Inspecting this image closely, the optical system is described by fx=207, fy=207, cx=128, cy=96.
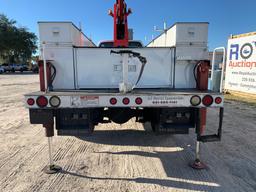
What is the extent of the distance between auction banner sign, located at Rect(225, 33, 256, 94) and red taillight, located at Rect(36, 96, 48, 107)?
10043mm

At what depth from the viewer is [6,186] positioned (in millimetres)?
2881

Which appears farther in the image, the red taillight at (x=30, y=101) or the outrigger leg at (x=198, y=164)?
the outrigger leg at (x=198, y=164)

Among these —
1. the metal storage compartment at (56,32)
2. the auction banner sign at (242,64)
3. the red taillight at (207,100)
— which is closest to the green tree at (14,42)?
the auction banner sign at (242,64)

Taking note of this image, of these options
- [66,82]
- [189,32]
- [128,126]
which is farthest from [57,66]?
[128,126]

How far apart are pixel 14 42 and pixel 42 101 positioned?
4639 cm

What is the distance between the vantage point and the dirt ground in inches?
114

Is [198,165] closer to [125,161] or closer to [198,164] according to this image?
[198,164]

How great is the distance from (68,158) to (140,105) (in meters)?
1.77

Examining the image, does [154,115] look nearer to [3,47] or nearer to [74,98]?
[74,98]

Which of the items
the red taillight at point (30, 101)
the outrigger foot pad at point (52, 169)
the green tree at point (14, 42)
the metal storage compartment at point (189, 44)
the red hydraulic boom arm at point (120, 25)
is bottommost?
the outrigger foot pad at point (52, 169)

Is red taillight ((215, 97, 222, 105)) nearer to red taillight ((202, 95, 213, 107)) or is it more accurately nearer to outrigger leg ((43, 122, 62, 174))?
red taillight ((202, 95, 213, 107))

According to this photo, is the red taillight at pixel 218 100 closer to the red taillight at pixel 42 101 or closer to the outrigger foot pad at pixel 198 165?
the outrigger foot pad at pixel 198 165

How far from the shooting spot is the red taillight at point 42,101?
9.39 feet

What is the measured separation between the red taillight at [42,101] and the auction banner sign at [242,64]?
33.0 ft
